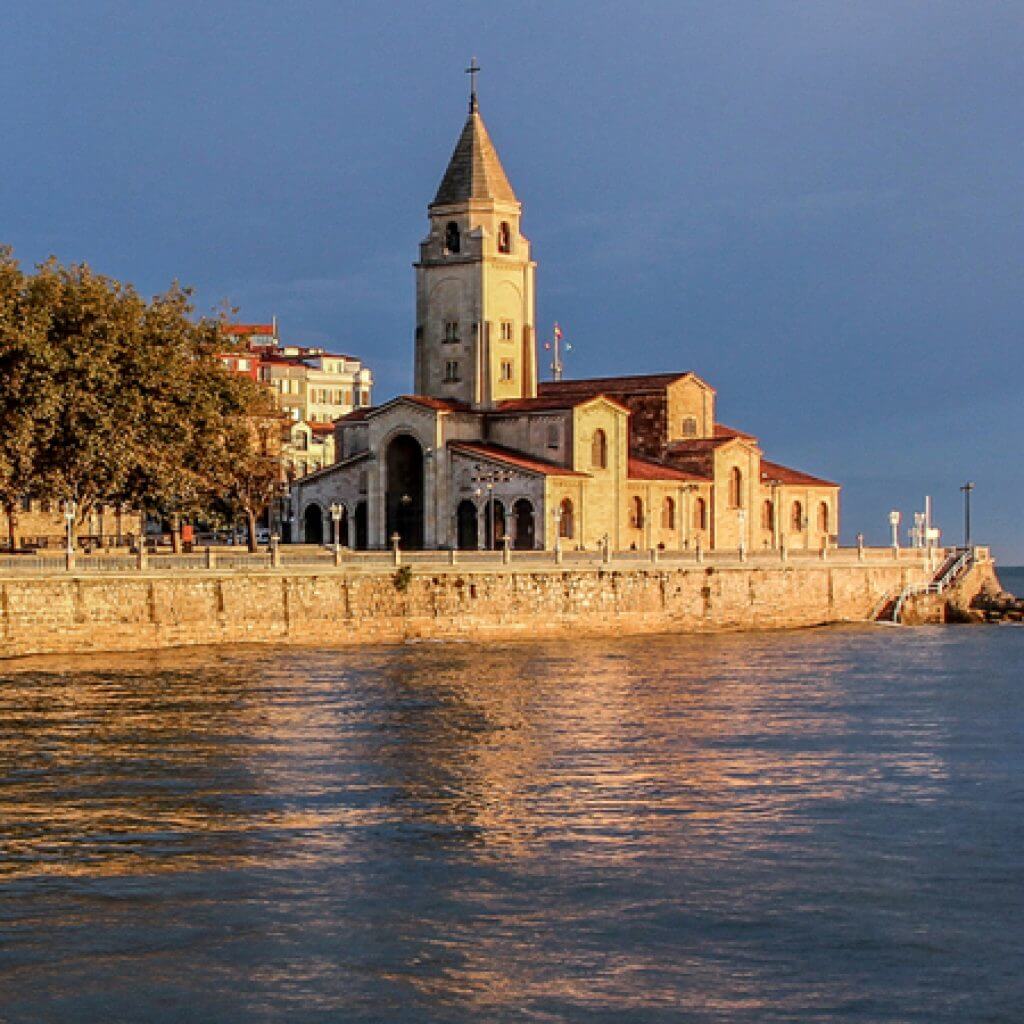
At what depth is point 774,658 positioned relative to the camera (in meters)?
63.4

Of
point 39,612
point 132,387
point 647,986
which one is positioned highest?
point 132,387

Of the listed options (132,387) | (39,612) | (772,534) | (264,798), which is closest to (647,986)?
(264,798)

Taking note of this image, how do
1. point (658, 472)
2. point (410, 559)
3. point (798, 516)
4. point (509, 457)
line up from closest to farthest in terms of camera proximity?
point (410, 559), point (509, 457), point (658, 472), point (798, 516)

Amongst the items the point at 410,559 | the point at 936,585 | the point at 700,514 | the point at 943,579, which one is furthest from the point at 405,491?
the point at 410,559

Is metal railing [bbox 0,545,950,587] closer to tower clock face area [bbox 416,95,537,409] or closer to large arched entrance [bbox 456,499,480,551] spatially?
large arched entrance [bbox 456,499,480,551]

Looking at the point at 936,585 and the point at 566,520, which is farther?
the point at 936,585

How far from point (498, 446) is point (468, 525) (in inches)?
201

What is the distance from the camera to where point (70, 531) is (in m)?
61.0

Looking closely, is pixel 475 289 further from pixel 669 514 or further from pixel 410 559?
pixel 410 559

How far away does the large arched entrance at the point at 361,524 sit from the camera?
9800cm

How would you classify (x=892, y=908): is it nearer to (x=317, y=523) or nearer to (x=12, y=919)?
(x=12, y=919)

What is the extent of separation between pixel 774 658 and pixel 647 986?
4294 cm

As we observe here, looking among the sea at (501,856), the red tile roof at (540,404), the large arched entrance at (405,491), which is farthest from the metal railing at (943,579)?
the sea at (501,856)

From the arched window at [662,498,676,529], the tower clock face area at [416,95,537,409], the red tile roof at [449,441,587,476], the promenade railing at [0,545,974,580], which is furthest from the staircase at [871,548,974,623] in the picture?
the tower clock face area at [416,95,537,409]
